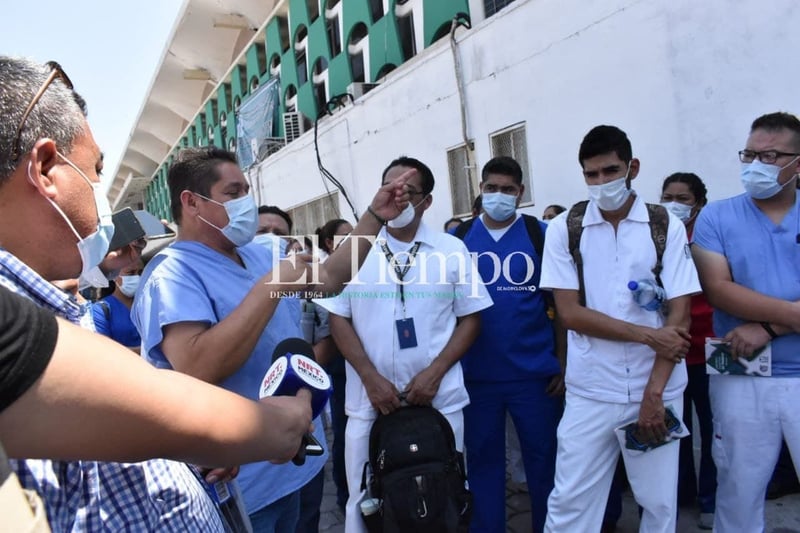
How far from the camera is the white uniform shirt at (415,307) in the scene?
2457mm

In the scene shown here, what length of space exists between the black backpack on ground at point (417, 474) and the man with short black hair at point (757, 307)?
1160 millimetres

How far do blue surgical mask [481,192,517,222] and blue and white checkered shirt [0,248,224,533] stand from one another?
2.27 m

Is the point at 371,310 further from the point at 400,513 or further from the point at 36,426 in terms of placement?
the point at 36,426

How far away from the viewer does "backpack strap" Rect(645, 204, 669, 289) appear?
221 centimetres

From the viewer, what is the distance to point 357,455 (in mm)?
2428

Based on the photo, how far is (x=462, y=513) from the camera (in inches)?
85.2

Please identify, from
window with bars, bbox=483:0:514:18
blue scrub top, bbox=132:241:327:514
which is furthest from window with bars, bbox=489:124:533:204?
blue scrub top, bbox=132:241:327:514

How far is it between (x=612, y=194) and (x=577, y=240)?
0.83 feet

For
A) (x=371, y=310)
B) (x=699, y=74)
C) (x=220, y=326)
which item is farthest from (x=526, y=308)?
(x=699, y=74)

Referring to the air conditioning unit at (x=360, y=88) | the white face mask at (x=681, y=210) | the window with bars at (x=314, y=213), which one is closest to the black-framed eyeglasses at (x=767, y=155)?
the white face mask at (x=681, y=210)

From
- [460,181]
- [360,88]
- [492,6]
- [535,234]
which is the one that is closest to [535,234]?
[535,234]

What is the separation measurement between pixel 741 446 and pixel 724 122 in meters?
2.61

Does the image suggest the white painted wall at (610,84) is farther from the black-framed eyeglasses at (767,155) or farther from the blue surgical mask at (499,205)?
the blue surgical mask at (499,205)

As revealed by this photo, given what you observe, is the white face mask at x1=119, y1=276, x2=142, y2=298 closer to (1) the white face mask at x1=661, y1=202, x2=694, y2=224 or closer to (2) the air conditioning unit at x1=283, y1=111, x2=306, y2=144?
(1) the white face mask at x1=661, y1=202, x2=694, y2=224
